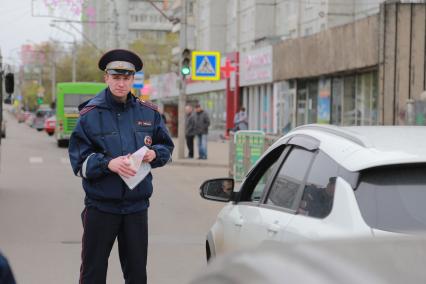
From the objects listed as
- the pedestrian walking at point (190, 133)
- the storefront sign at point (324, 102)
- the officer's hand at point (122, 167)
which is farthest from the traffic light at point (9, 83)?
the storefront sign at point (324, 102)

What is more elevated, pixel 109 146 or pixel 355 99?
pixel 355 99

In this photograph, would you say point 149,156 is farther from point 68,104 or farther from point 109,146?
point 68,104

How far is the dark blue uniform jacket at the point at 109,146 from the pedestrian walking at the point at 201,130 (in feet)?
65.7

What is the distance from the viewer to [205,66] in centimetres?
2427

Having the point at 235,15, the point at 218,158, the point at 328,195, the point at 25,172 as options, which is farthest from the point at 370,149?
the point at 235,15

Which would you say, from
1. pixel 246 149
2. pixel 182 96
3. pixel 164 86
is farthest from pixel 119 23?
pixel 246 149

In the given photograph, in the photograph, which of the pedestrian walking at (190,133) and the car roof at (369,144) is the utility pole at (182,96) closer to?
the pedestrian walking at (190,133)

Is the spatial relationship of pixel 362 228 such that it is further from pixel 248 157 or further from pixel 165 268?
pixel 248 157

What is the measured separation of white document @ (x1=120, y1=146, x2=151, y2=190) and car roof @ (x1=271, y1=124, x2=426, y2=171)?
3.47 feet

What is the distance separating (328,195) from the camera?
12.1ft

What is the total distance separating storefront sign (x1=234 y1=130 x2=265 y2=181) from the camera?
16.8m

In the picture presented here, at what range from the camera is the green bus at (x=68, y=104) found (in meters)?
34.2

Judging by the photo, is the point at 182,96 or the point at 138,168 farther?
the point at 182,96

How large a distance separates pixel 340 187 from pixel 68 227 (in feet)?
26.0
